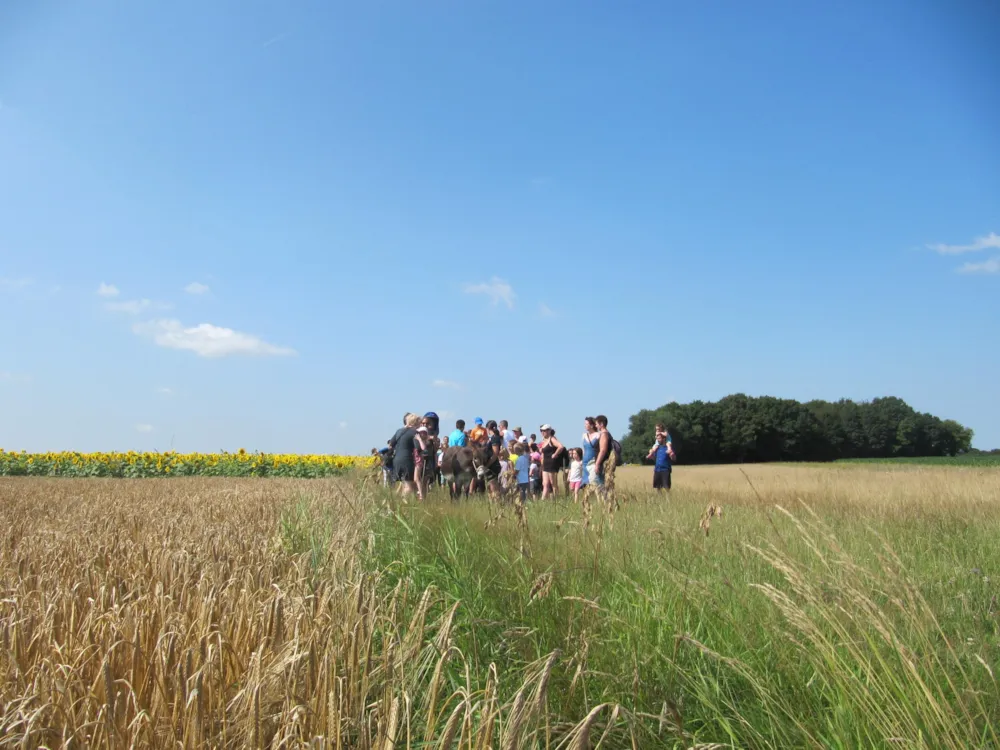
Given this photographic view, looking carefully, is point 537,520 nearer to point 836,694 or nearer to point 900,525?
point 900,525

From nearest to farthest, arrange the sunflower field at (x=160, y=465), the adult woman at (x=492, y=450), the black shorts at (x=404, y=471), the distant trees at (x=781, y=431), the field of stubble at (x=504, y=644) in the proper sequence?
the field of stubble at (x=504, y=644) → the black shorts at (x=404, y=471) → the adult woman at (x=492, y=450) → the sunflower field at (x=160, y=465) → the distant trees at (x=781, y=431)

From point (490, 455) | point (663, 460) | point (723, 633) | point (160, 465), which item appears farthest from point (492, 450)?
point (160, 465)

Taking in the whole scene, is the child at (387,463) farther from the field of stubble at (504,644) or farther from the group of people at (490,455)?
the field of stubble at (504,644)

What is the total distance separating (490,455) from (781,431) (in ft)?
209

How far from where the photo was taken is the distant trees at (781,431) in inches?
2771

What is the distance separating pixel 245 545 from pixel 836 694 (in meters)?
4.34

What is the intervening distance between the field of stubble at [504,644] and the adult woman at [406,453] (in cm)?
474

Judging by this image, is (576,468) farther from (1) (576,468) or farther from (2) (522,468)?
(2) (522,468)

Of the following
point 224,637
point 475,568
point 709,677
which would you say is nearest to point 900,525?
point 475,568

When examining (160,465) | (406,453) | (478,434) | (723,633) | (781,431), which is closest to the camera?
(723,633)

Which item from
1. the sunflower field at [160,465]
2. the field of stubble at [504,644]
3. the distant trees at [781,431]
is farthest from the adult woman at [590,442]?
the distant trees at [781,431]

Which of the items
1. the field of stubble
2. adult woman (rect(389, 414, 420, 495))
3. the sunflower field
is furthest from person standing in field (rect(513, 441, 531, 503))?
the sunflower field

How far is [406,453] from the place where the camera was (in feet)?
36.0

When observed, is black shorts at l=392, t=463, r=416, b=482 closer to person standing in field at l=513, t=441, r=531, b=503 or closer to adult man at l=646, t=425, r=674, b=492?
person standing in field at l=513, t=441, r=531, b=503
